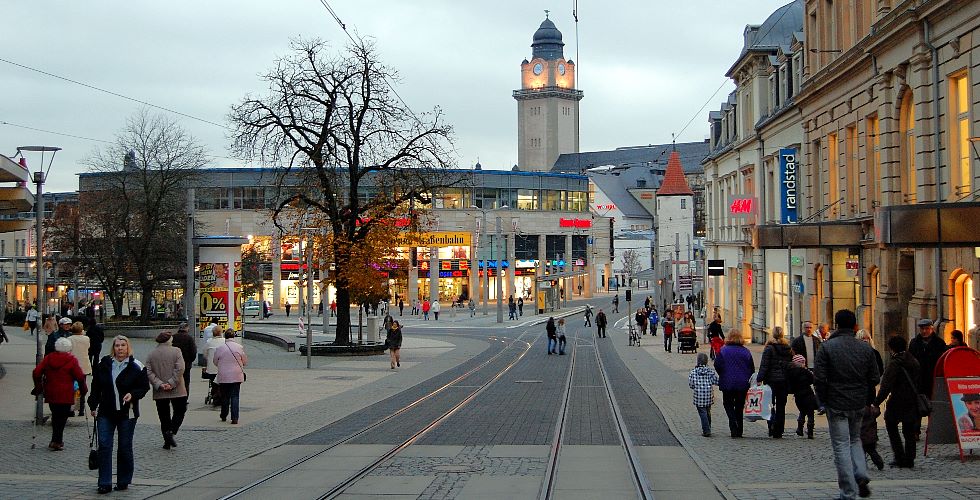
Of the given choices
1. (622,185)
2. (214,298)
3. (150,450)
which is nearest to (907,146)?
(150,450)

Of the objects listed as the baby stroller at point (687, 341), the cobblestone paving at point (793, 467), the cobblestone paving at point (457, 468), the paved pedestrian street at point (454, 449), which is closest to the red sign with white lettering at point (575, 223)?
the baby stroller at point (687, 341)

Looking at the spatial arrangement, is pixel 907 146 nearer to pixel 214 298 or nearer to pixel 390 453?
pixel 390 453

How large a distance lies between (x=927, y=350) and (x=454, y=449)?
6.28m

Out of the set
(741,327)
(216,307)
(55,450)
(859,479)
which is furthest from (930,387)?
(741,327)

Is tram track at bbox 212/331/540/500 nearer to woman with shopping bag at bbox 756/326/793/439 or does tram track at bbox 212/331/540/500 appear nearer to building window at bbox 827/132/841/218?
woman with shopping bag at bbox 756/326/793/439

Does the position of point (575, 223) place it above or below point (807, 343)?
above

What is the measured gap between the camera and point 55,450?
45.9 ft

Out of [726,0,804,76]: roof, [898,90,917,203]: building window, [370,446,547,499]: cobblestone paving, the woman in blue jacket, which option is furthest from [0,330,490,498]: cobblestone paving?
[726,0,804,76]: roof

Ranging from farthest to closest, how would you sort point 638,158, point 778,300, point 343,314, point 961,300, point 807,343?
1. point 638,158
2. point 778,300
3. point 343,314
4. point 807,343
5. point 961,300

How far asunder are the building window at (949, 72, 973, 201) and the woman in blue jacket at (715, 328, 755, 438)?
300 inches

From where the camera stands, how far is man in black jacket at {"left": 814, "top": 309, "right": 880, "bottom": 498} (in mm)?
9891

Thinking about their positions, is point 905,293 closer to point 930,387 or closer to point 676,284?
point 930,387

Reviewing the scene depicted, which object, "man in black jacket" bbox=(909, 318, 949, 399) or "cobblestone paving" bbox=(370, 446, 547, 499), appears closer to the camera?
"cobblestone paving" bbox=(370, 446, 547, 499)

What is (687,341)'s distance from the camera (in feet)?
129
